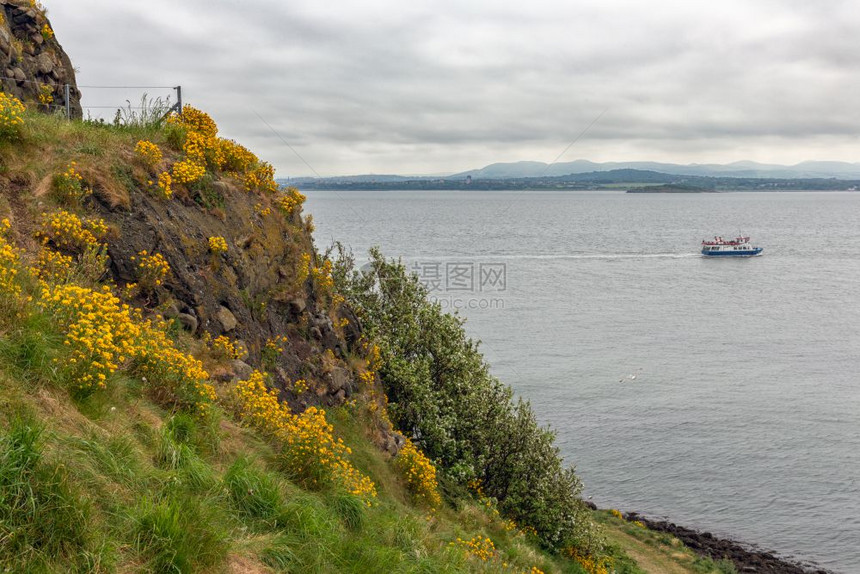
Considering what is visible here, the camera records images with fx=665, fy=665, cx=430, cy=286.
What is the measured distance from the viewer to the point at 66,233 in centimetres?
1319

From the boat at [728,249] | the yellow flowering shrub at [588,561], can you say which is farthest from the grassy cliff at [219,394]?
the boat at [728,249]

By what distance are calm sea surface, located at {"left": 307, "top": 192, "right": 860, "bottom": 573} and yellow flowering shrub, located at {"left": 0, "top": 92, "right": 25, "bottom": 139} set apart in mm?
39854

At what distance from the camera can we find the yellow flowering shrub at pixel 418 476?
18.6 meters

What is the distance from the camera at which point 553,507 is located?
82.1ft

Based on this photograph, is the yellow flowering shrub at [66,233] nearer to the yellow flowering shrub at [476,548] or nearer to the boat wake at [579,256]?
the yellow flowering shrub at [476,548]

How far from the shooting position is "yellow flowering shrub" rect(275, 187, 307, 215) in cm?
2108

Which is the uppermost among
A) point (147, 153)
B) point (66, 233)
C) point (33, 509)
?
point (147, 153)

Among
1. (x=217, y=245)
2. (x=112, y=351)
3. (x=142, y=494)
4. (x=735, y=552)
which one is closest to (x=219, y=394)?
(x=112, y=351)

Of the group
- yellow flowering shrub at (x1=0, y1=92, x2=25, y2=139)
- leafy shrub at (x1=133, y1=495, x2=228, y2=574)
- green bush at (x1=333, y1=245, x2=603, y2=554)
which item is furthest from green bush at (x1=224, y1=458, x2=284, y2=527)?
green bush at (x1=333, y1=245, x2=603, y2=554)

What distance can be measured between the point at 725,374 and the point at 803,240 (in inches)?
5413

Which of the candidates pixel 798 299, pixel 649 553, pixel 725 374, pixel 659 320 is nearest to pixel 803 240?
pixel 798 299

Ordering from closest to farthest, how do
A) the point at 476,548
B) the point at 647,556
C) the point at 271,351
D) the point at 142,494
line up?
the point at 142,494, the point at 476,548, the point at 271,351, the point at 647,556

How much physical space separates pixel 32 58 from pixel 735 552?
41712mm

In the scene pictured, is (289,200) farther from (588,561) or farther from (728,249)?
(728,249)
